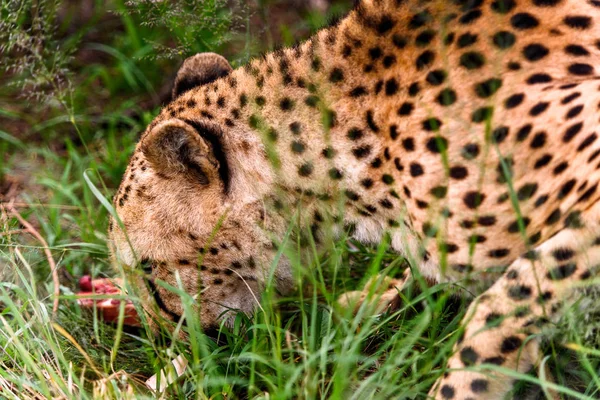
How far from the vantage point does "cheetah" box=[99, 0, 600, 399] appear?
3037 mm

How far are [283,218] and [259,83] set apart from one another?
21.9 inches

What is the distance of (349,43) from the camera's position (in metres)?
3.53

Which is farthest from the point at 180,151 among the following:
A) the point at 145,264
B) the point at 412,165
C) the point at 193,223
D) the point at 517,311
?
the point at 517,311

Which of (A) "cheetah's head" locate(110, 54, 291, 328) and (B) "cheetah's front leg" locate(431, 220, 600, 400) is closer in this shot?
(B) "cheetah's front leg" locate(431, 220, 600, 400)

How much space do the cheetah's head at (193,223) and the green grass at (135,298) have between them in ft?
0.43

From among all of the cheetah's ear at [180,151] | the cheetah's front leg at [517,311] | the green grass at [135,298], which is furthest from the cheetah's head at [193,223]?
the cheetah's front leg at [517,311]

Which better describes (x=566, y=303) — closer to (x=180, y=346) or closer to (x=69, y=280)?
(x=180, y=346)

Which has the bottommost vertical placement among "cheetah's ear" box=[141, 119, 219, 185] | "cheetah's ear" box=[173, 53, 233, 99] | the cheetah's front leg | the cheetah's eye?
the cheetah's front leg

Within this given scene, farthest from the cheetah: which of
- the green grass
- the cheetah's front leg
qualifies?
the green grass

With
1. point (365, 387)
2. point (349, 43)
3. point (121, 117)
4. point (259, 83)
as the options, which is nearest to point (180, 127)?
point (259, 83)

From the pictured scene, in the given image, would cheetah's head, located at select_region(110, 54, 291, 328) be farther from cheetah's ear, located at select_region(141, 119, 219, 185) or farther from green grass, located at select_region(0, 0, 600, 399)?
green grass, located at select_region(0, 0, 600, 399)

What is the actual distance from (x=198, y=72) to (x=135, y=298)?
1.28m

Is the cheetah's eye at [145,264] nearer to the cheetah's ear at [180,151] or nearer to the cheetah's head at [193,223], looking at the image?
the cheetah's head at [193,223]

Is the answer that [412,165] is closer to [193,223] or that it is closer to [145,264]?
[193,223]
